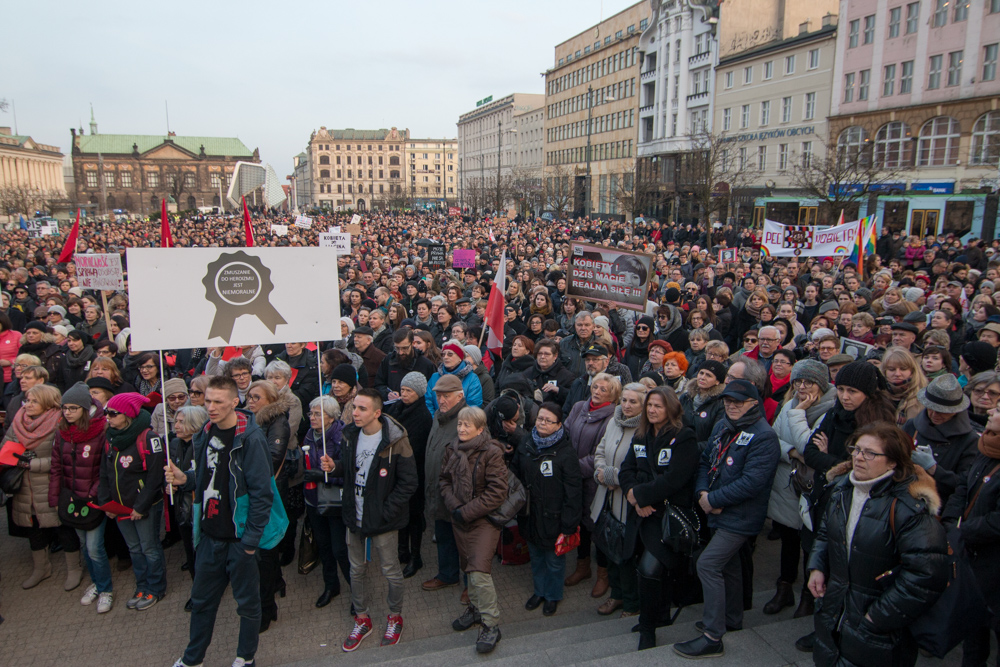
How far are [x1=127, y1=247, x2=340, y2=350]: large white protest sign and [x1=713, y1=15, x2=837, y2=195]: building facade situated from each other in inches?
1345

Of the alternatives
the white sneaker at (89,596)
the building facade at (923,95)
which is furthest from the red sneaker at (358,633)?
the building facade at (923,95)

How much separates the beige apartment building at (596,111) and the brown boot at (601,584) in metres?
51.5

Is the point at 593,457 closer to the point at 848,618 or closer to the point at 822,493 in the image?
the point at 822,493

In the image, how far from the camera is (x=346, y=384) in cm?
558

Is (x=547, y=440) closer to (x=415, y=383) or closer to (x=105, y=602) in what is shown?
(x=415, y=383)

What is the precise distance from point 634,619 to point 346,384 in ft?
9.85

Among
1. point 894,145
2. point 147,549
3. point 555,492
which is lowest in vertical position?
point 147,549

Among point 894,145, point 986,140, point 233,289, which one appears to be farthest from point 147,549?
point 894,145

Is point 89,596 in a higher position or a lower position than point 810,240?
lower

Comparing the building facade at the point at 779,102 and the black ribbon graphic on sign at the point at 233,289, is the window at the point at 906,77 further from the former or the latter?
the black ribbon graphic on sign at the point at 233,289

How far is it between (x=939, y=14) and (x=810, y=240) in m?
25.1

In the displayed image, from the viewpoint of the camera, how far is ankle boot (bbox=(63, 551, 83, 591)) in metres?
5.34

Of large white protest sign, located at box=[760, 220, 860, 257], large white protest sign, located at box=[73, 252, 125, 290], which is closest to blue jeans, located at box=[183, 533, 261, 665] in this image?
large white protest sign, located at box=[73, 252, 125, 290]

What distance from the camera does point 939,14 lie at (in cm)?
3059
